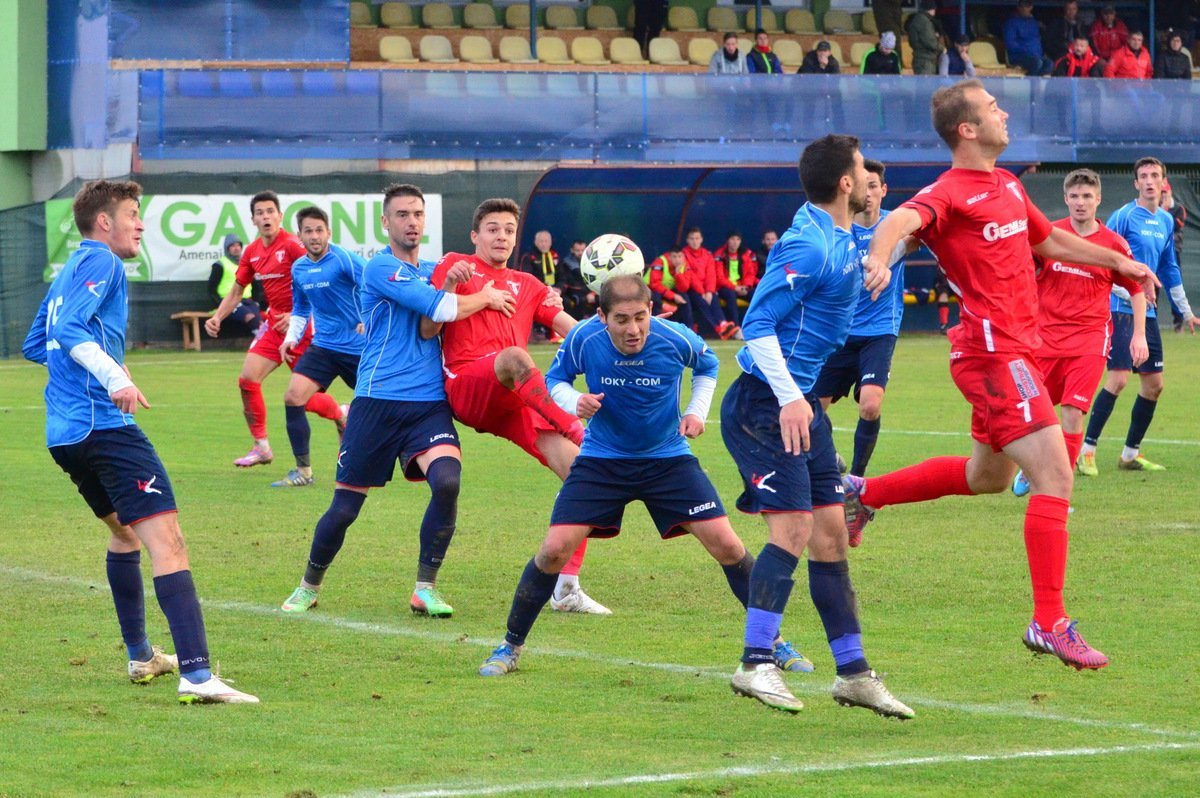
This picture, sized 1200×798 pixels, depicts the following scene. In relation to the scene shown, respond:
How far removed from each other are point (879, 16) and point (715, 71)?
5190mm

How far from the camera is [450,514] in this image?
8.38m

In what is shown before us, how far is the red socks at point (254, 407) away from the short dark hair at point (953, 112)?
27.6ft

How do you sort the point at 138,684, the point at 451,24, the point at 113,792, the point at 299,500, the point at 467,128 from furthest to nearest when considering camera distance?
the point at 451,24, the point at 467,128, the point at 299,500, the point at 138,684, the point at 113,792

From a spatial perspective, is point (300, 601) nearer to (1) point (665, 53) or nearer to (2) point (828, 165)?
(2) point (828, 165)

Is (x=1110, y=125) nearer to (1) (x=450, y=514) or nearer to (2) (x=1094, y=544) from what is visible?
(2) (x=1094, y=544)

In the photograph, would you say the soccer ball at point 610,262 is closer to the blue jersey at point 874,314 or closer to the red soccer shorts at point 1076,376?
the blue jersey at point 874,314

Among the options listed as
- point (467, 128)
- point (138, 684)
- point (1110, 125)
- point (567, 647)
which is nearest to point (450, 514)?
point (567, 647)

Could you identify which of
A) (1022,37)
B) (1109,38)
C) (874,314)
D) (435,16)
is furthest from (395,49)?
(874,314)

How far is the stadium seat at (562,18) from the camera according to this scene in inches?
1390

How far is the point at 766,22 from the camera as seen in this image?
36.6m

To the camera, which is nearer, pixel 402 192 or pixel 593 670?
pixel 593 670

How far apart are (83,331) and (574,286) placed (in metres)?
22.1

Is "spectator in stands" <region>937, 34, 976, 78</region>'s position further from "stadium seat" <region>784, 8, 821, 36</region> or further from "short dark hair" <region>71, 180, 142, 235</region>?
"short dark hair" <region>71, 180, 142, 235</region>

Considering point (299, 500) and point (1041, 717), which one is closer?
point (1041, 717)
